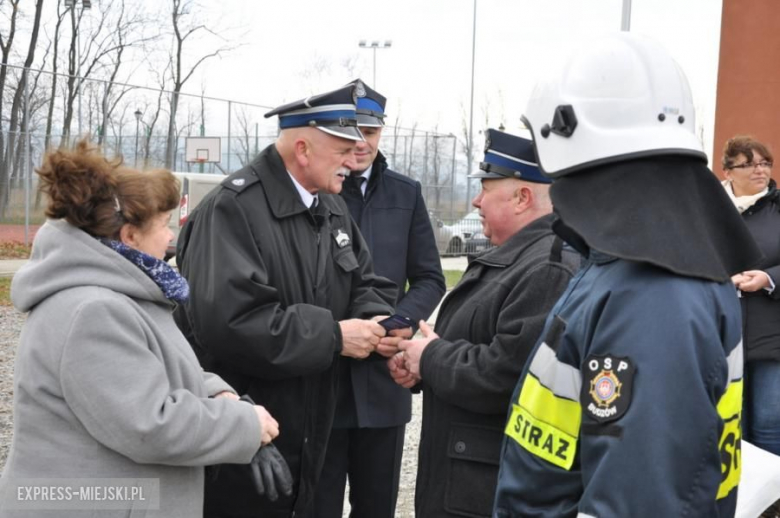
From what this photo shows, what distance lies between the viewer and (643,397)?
1.36 m

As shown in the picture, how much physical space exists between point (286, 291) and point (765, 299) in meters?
2.85

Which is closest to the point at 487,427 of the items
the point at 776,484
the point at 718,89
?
the point at 776,484

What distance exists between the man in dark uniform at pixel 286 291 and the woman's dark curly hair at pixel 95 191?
54cm

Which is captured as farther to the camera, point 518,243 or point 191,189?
point 191,189

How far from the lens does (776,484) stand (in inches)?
142

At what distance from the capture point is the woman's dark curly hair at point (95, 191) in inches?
91.4

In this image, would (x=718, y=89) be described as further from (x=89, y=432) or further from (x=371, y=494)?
(x=89, y=432)

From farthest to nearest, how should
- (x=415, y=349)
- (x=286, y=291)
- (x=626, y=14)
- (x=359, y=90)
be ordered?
(x=626, y=14) < (x=359, y=90) < (x=286, y=291) < (x=415, y=349)

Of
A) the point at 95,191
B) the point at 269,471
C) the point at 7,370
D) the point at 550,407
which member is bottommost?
the point at 7,370

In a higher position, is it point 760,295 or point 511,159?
point 511,159

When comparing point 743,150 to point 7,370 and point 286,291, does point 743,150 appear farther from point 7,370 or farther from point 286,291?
point 7,370

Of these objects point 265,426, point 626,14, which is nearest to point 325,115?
point 265,426

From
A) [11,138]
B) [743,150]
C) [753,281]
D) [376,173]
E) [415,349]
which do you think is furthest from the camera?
[11,138]

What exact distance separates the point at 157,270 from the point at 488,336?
1.06 m
